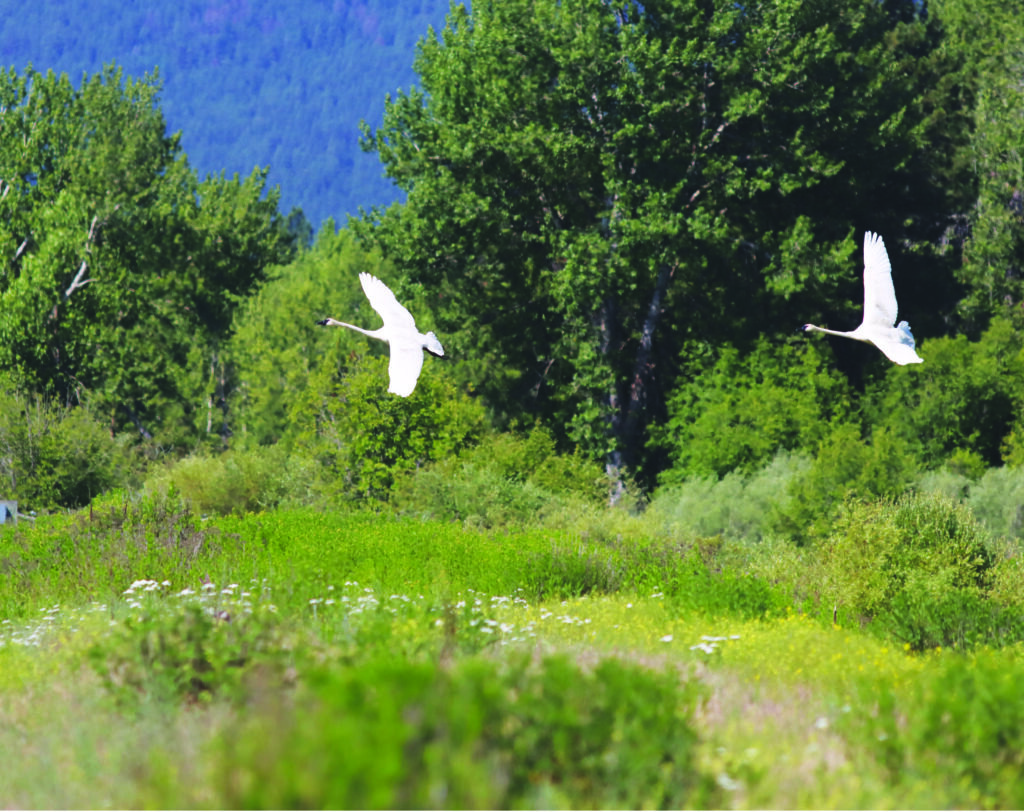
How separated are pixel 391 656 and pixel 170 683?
1.10 metres

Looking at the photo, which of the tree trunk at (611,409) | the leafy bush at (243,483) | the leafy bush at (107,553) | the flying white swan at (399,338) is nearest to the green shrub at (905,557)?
the flying white swan at (399,338)

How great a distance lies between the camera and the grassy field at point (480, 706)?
384 cm

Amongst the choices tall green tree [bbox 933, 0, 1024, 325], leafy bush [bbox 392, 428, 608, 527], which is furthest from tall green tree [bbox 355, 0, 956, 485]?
leafy bush [bbox 392, 428, 608, 527]

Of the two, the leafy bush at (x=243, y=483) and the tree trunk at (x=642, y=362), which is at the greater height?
the tree trunk at (x=642, y=362)

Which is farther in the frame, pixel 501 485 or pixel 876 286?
pixel 501 485

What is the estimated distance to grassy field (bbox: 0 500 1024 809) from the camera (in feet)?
12.6

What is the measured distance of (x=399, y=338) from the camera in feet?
41.4

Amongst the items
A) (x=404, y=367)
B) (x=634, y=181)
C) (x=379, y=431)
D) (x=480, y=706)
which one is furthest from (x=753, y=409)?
(x=480, y=706)

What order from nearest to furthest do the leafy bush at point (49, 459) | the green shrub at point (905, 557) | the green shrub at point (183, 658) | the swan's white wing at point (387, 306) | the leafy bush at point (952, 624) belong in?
the green shrub at point (183, 658)
the leafy bush at point (952, 624)
the green shrub at point (905, 557)
the swan's white wing at point (387, 306)
the leafy bush at point (49, 459)

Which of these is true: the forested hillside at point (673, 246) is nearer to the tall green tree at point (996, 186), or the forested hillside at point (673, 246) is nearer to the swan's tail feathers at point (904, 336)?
the tall green tree at point (996, 186)

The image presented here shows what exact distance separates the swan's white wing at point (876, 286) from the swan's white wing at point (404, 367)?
4813 millimetres

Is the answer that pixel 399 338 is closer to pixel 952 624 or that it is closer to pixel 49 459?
pixel 952 624

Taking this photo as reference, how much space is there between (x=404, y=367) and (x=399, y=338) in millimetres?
544

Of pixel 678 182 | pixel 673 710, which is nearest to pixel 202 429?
pixel 678 182
